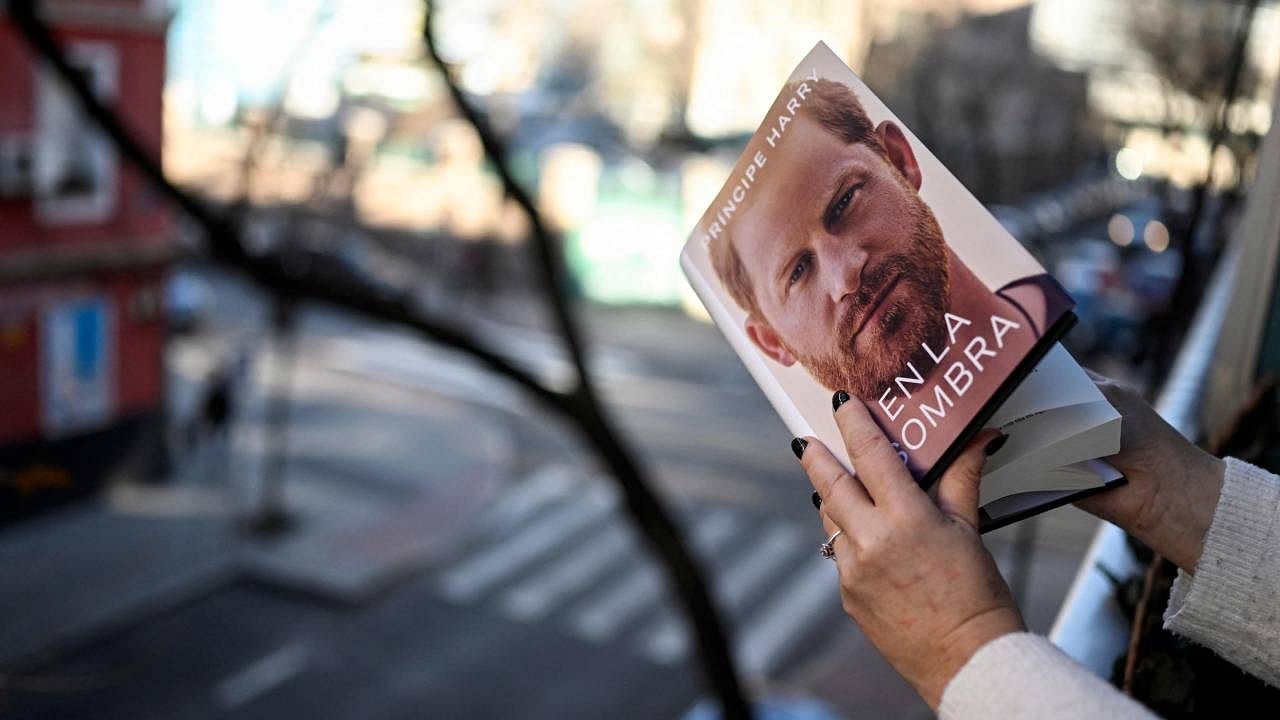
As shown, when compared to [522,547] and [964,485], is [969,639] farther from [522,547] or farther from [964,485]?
[522,547]

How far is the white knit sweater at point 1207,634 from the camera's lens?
4.51 feet

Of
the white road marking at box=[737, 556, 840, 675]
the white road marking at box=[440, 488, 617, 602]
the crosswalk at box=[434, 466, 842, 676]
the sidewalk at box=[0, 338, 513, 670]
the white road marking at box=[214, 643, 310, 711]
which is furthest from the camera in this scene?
the white road marking at box=[440, 488, 617, 602]

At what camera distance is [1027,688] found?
1.39 m

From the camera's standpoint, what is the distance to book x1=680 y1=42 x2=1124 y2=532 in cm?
152

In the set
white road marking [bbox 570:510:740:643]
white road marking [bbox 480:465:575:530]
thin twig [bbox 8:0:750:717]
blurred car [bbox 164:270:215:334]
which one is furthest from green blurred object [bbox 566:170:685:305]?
thin twig [bbox 8:0:750:717]

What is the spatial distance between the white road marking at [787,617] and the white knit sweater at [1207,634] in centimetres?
1270

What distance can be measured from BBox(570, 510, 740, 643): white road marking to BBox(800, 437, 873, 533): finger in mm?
14135

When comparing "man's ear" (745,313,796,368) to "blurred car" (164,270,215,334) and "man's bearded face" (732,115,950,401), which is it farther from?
"blurred car" (164,270,215,334)

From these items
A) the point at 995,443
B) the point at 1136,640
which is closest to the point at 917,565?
the point at 995,443

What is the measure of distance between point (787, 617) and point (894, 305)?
15.0 metres

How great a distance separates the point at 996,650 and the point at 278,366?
26306 mm

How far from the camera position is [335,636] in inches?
592

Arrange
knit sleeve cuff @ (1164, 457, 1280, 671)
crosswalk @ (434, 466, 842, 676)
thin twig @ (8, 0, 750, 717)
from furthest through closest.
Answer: crosswalk @ (434, 466, 842, 676), thin twig @ (8, 0, 750, 717), knit sleeve cuff @ (1164, 457, 1280, 671)

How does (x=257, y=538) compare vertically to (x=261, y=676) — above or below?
below
